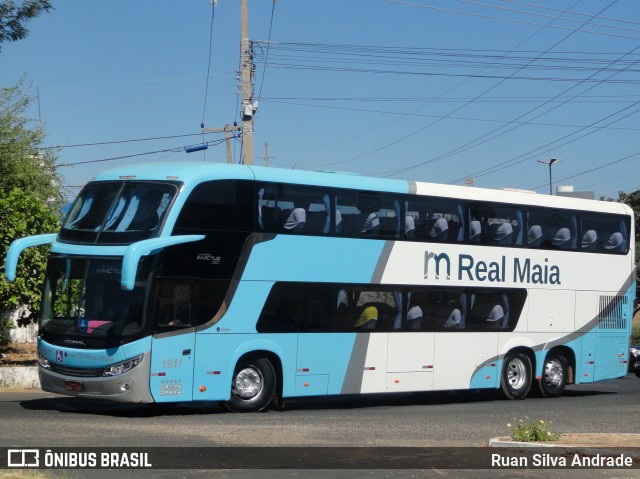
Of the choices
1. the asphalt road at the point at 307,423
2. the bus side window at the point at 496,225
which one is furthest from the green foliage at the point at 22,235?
the bus side window at the point at 496,225

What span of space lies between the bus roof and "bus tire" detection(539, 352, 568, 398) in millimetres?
3528

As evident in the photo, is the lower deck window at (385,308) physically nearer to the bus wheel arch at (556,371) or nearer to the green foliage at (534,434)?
the bus wheel arch at (556,371)

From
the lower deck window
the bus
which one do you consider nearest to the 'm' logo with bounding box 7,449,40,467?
the bus

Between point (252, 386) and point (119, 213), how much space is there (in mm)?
3858

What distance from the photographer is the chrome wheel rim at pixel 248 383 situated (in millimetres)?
17125

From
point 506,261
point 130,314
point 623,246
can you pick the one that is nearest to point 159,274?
point 130,314

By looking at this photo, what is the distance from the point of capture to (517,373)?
21969mm

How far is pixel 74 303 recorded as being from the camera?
15.9 metres

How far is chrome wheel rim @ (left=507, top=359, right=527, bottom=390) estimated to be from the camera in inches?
859

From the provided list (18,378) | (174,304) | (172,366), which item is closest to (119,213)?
(174,304)

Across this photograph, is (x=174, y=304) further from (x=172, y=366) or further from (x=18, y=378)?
(x=18, y=378)

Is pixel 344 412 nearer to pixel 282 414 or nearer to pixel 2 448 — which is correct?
pixel 282 414

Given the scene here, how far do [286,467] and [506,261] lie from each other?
11277 millimetres

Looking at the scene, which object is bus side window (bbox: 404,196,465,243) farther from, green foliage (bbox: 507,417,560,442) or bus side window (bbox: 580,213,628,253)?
green foliage (bbox: 507,417,560,442)
